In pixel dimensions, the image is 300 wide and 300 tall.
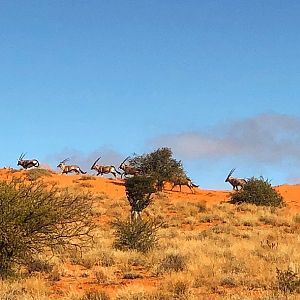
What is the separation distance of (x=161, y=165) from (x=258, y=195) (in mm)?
11080

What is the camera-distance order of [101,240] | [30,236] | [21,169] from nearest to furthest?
[30,236], [101,240], [21,169]

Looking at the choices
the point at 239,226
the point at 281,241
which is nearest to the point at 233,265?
the point at 281,241

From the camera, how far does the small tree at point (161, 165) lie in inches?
1875

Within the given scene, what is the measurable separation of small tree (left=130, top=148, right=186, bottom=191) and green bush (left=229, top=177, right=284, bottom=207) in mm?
8529

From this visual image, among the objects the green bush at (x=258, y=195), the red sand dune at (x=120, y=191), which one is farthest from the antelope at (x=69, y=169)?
the green bush at (x=258, y=195)

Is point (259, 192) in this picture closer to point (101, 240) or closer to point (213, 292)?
point (101, 240)

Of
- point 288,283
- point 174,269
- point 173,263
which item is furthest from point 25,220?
point 288,283

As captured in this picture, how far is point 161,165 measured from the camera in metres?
47.9

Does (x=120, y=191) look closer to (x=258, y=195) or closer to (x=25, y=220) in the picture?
(x=258, y=195)

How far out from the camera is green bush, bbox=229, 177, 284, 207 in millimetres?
38594

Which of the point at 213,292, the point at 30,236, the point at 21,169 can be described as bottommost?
the point at 213,292

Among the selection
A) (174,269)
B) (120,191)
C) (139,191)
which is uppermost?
(120,191)

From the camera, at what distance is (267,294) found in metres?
10.7

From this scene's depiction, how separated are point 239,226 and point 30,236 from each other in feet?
51.4
